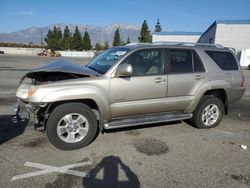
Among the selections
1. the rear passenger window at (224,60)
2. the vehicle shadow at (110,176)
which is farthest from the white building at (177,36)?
the vehicle shadow at (110,176)

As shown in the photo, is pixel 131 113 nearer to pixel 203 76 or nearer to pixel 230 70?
pixel 203 76

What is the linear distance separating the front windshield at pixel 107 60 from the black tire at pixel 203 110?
84.9 inches

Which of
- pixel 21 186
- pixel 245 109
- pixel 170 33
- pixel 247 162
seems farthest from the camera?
pixel 170 33

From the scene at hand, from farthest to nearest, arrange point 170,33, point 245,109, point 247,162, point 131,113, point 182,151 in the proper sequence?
point 170,33 < point 245,109 < point 131,113 < point 182,151 < point 247,162

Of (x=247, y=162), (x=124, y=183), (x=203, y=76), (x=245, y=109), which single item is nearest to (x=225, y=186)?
(x=247, y=162)

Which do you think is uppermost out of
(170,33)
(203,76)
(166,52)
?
(170,33)

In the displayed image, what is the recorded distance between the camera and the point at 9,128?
556cm

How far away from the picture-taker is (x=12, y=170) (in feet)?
12.5

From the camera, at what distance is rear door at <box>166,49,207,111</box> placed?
209 inches

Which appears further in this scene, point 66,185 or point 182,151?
point 182,151

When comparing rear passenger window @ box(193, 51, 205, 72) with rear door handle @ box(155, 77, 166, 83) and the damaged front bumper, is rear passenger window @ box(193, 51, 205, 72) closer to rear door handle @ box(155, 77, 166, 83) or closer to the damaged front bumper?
rear door handle @ box(155, 77, 166, 83)

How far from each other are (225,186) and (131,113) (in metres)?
2.13

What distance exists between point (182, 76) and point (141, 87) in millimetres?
1035

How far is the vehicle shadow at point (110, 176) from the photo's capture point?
3502 mm
